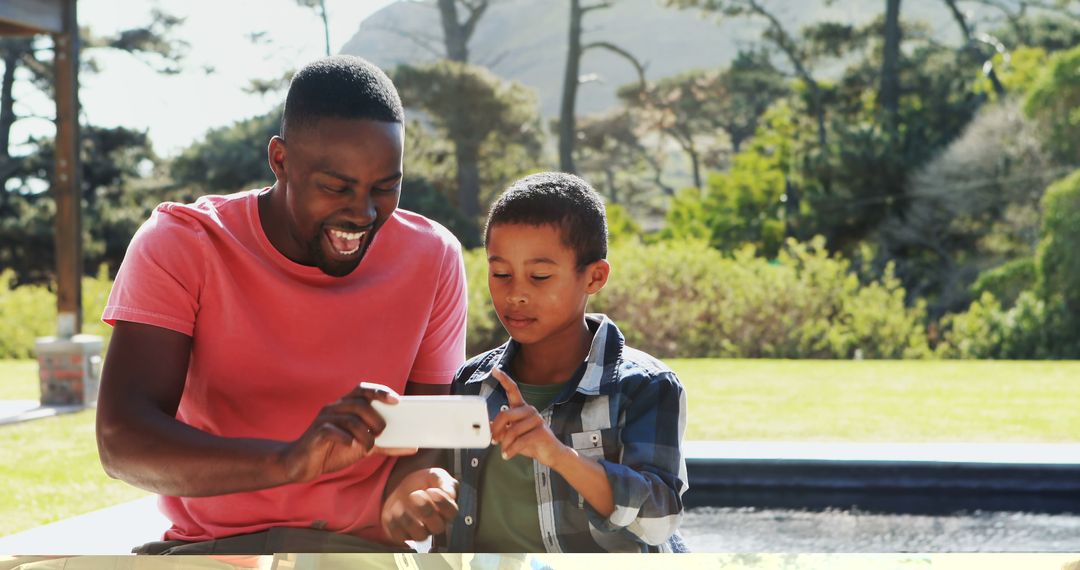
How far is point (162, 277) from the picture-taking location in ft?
5.82

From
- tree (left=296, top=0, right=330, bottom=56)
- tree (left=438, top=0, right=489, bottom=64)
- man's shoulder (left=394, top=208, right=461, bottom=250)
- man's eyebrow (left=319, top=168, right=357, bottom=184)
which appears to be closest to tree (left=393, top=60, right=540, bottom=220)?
tree (left=296, top=0, right=330, bottom=56)

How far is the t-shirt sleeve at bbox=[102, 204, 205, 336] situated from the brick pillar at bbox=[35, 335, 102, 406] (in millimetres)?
6362

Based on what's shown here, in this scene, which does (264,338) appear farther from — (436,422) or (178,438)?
(436,422)

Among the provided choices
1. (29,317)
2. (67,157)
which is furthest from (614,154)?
(67,157)

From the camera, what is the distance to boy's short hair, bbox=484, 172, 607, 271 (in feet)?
6.59

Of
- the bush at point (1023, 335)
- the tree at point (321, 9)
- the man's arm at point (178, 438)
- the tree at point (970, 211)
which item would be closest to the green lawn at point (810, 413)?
the man's arm at point (178, 438)

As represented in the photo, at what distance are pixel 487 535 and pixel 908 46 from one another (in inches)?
1033

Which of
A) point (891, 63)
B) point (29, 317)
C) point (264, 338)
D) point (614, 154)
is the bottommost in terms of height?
point (29, 317)

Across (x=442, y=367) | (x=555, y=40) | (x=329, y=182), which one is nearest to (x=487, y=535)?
(x=442, y=367)

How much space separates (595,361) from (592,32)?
100ft

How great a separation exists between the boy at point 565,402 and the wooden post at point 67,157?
674 centimetres

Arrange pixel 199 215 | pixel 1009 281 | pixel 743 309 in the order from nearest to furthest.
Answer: pixel 199 215 → pixel 743 309 → pixel 1009 281

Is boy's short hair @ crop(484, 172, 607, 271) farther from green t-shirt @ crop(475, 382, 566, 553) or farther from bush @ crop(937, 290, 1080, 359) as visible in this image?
bush @ crop(937, 290, 1080, 359)

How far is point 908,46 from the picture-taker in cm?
2622
